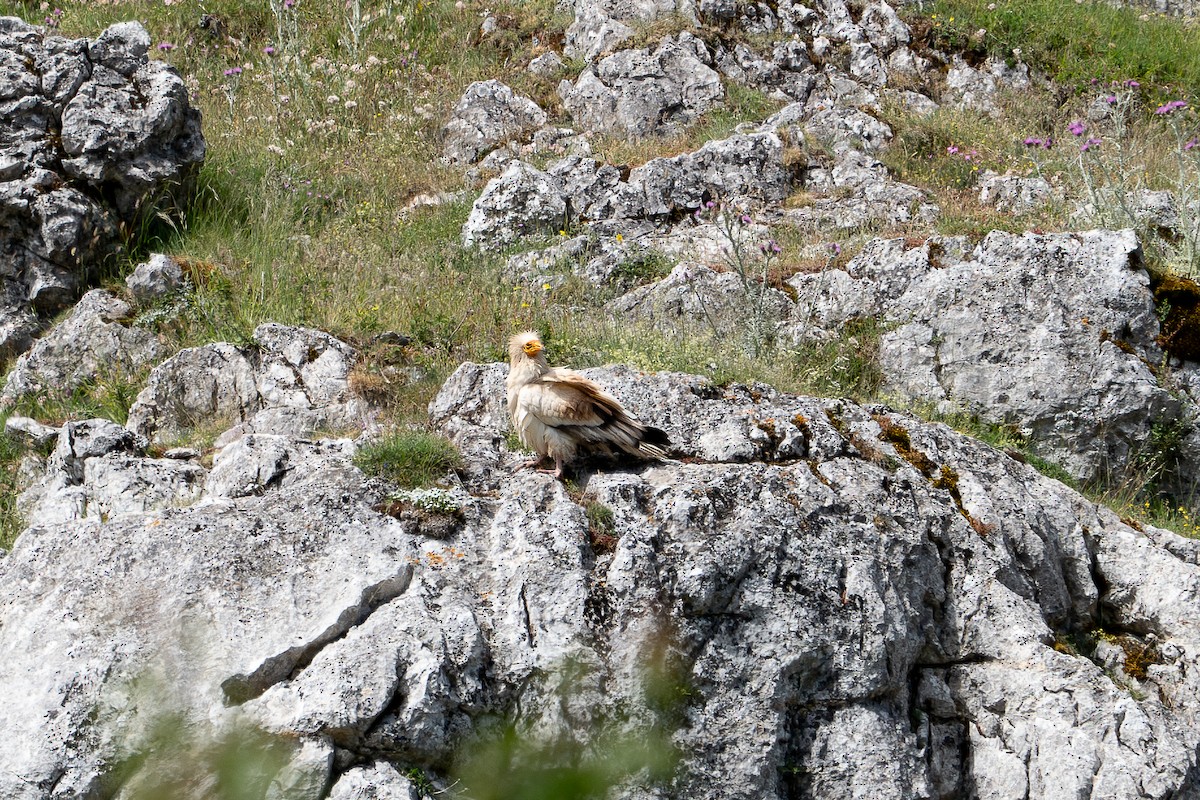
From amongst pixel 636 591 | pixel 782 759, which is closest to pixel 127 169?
pixel 636 591

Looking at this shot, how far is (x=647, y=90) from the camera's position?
1471 centimetres

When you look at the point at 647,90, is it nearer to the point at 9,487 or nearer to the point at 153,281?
the point at 153,281

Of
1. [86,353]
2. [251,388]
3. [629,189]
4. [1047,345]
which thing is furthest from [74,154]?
[1047,345]

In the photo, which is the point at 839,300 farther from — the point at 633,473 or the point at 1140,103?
the point at 1140,103

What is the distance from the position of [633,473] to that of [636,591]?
1.00m

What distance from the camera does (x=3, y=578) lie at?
5117 mm

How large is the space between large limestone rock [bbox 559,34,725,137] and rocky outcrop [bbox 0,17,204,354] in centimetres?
583

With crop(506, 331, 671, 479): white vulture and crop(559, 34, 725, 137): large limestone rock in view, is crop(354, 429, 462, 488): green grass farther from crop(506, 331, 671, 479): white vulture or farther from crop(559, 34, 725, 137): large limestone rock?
crop(559, 34, 725, 137): large limestone rock

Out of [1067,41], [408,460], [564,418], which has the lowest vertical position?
[1067,41]

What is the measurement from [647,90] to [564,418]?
1017 centimetres

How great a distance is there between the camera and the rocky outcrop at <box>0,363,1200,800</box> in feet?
14.6

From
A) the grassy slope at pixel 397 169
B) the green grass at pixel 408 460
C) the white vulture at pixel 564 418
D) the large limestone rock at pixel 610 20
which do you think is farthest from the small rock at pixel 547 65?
the green grass at pixel 408 460

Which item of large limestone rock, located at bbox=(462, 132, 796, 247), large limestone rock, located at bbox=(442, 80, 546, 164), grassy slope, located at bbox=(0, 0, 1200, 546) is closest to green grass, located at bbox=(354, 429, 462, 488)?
grassy slope, located at bbox=(0, 0, 1200, 546)

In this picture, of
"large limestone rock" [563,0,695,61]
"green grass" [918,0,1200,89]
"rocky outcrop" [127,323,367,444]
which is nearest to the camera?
"rocky outcrop" [127,323,367,444]
